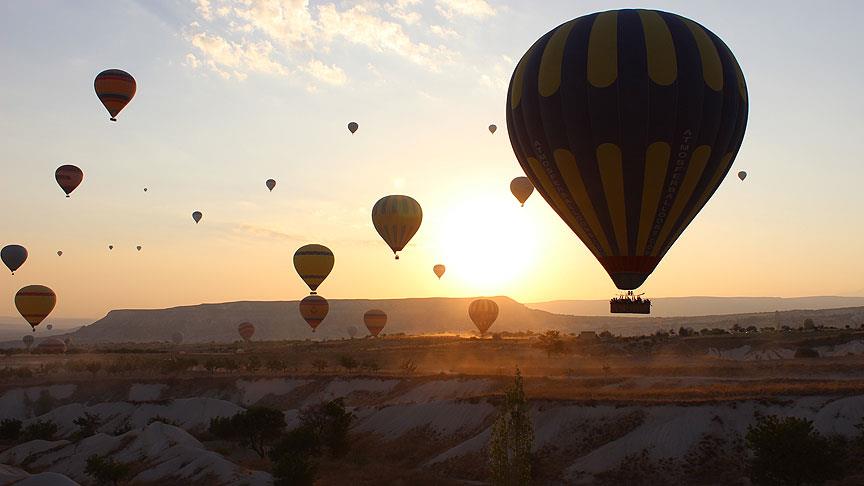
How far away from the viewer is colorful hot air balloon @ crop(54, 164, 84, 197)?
279 ft

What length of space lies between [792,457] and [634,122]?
1605 cm

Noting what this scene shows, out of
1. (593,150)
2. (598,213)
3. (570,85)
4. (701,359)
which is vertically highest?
(570,85)

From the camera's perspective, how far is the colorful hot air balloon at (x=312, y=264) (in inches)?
3664

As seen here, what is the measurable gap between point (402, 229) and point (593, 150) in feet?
151

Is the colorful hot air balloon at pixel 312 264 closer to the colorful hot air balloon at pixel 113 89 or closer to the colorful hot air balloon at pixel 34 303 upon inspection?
the colorful hot air balloon at pixel 113 89

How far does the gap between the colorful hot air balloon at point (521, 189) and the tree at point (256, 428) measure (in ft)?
97.3

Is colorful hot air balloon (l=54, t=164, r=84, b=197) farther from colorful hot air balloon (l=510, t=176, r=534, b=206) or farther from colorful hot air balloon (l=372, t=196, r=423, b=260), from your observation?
colorful hot air balloon (l=510, t=176, r=534, b=206)

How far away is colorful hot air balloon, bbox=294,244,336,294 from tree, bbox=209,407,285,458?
39959 millimetres

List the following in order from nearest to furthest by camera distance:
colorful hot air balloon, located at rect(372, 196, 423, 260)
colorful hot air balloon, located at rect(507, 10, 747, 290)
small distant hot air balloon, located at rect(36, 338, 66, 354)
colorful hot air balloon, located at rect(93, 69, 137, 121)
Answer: colorful hot air balloon, located at rect(507, 10, 747, 290) → colorful hot air balloon, located at rect(93, 69, 137, 121) → colorful hot air balloon, located at rect(372, 196, 423, 260) → small distant hot air balloon, located at rect(36, 338, 66, 354)

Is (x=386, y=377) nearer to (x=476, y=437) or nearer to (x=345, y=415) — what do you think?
(x=345, y=415)

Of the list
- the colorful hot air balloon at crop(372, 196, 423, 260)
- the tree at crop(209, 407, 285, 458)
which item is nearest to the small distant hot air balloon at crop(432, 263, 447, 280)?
the colorful hot air balloon at crop(372, 196, 423, 260)

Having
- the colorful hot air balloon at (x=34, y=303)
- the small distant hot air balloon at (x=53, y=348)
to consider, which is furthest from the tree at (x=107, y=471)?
the small distant hot air balloon at (x=53, y=348)

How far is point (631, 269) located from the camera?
125 feet

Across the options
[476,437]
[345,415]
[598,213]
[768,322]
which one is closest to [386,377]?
[345,415]
